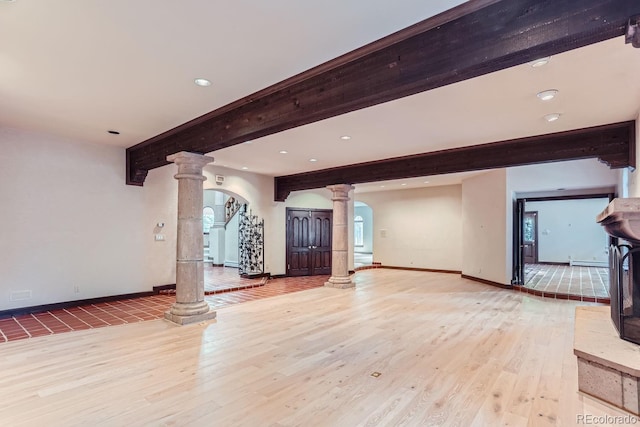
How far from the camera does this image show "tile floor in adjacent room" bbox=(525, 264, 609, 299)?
711 cm

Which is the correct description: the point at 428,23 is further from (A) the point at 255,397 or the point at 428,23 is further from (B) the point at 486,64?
(A) the point at 255,397

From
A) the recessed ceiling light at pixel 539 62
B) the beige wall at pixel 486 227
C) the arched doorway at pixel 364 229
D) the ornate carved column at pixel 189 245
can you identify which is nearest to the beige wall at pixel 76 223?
the ornate carved column at pixel 189 245

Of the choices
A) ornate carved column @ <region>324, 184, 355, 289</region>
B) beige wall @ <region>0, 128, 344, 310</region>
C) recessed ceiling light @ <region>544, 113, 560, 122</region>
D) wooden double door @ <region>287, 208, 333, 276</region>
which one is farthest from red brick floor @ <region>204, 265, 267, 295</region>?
recessed ceiling light @ <region>544, 113, 560, 122</region>

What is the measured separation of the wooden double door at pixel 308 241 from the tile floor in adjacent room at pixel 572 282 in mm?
5503

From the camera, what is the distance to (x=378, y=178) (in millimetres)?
7152

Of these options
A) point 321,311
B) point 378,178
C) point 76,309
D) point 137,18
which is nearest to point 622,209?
point 137,18

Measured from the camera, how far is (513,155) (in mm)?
5367

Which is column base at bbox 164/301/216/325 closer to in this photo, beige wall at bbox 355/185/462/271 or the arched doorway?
beige wall at bbox 355/185/462/271

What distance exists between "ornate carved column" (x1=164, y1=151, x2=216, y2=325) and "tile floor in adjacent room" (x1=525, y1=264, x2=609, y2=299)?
7040 mm

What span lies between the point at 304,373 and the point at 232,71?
9.68 feet

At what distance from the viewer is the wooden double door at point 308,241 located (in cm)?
979

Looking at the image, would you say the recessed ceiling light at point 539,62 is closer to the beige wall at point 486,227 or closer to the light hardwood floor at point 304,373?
the light hardwood floor at point 304,373

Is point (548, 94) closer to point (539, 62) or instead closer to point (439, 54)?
point (539, 62)

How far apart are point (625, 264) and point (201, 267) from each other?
16.9ft
